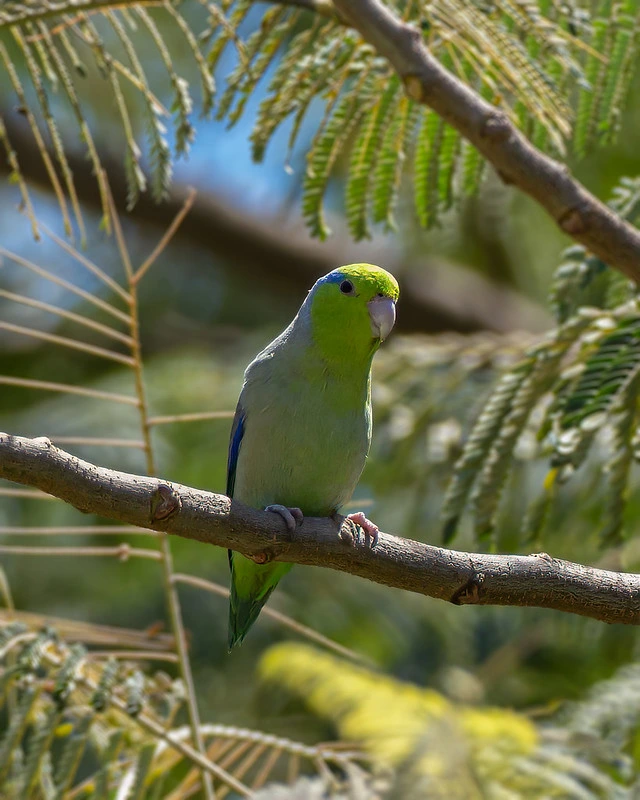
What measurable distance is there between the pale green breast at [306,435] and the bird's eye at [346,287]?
263mm

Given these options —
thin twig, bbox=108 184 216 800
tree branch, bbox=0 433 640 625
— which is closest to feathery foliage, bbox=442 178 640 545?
tree branch, bbox=0 433 640 625

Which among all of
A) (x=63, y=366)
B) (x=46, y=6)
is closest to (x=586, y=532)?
(x=46, y=6)

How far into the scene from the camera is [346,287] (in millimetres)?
3256

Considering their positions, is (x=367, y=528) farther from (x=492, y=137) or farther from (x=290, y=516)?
(x=492, y=137)

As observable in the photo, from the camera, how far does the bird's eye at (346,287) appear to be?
324cm

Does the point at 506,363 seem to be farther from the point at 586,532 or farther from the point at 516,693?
the point at 516,693

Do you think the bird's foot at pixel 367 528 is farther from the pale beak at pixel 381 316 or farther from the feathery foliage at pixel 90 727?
the feathery foliage at pixel 90 727

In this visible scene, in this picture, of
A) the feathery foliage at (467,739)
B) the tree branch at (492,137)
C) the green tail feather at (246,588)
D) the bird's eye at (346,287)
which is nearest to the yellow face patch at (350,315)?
the bird's eye at (346,287)

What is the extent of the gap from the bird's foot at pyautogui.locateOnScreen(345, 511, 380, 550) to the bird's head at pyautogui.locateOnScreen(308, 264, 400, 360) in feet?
1.98

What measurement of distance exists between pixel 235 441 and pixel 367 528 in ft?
3.11

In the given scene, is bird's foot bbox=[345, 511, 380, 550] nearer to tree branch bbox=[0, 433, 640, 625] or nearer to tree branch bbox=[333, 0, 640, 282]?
tree branch bbox=[0, 433, 640, 625]

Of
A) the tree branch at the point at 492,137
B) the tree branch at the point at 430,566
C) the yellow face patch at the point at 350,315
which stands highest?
the tree branch at the point at 492,137

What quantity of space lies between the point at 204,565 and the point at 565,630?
289 cm

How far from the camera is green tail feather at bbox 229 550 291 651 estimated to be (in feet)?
11.5
